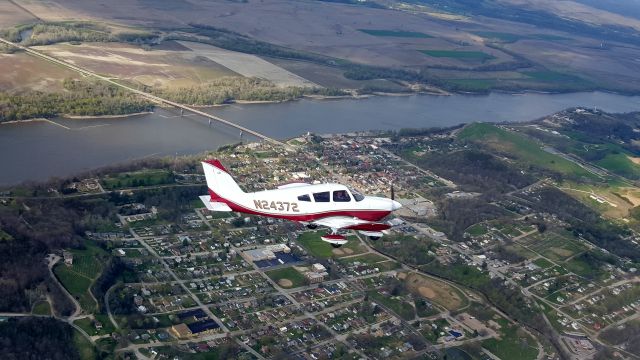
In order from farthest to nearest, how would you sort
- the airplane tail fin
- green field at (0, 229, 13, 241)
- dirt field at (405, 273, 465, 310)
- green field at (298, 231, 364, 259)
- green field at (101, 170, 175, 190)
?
1. green field at (101, 170, 175, 190)
2. green field at (298, 231, 364, 259)
3. dirt field at (405, 273, 465, 310)
4. green field at (0, 229, 13, 241)
5. the airplane tail fin

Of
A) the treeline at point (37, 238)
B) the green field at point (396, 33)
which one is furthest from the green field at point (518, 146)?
the green field at point (396, 33)

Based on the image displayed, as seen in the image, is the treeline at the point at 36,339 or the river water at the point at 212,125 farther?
the river water at the point at 212,125

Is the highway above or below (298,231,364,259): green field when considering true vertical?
above

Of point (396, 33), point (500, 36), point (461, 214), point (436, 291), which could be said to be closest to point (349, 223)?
point (436, 291)

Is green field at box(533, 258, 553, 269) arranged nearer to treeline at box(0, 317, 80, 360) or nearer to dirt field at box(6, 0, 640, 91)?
treeline at box(0, 317, 80, 360)

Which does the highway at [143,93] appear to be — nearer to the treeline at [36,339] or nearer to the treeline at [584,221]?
the treeline at [584,221]

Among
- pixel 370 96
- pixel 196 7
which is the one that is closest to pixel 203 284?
pixel 370 96

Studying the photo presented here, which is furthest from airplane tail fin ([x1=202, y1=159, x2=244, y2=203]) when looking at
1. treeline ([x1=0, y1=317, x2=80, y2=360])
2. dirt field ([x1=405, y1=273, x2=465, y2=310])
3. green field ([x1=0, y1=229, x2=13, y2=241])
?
dirt field ([x1=405, y1=273, x2=465, y2=310])

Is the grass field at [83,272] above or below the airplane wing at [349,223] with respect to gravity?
below

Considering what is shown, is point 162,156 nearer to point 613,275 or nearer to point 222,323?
point 222,323

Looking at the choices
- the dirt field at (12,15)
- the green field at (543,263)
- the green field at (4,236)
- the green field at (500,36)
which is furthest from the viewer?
the green field at (500,36)
